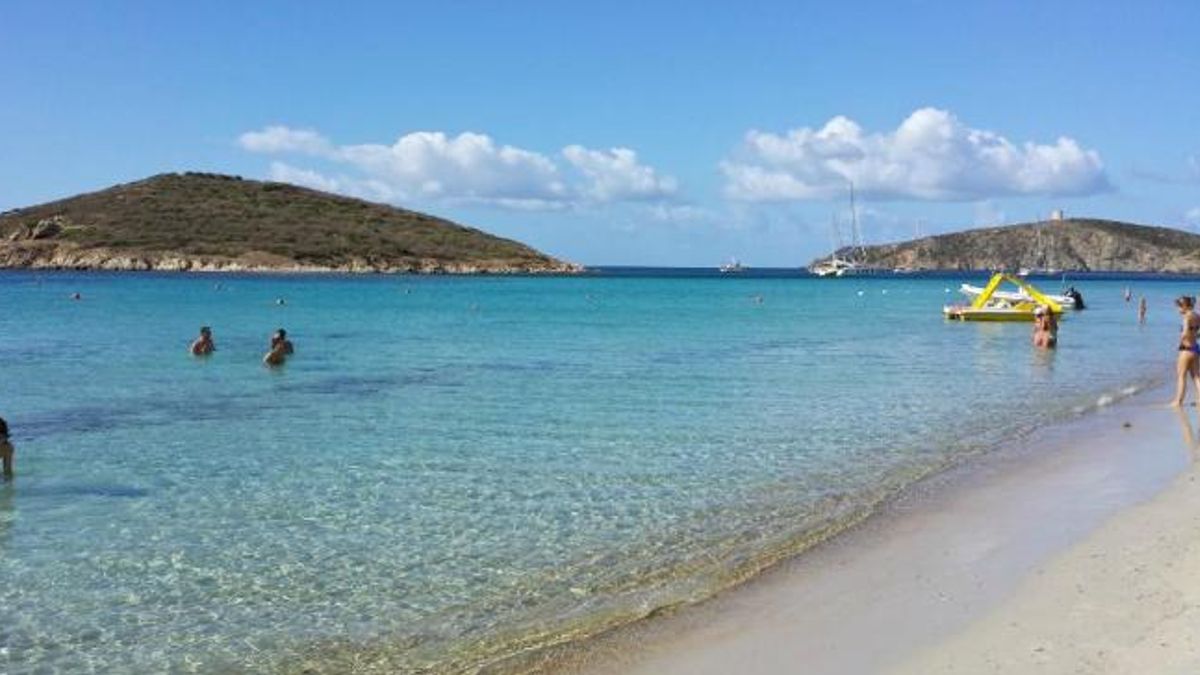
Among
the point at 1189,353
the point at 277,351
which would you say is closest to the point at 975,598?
the point at 1189,353

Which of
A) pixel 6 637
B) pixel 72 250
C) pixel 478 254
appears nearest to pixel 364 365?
pixel 6 637

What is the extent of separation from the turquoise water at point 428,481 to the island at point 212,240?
131m

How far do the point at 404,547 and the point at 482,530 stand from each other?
0.99 metres

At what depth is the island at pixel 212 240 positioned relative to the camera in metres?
160

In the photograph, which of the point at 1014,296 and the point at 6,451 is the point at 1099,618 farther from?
the point at 1014,296

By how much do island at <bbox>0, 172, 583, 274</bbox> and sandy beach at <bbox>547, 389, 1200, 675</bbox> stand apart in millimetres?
157265

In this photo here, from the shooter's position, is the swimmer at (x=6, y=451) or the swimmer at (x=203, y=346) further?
the swimmer at (x=203, y=346)

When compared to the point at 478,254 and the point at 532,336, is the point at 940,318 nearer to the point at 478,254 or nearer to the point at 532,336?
the point at 532,336

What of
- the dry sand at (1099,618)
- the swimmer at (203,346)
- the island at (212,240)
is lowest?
the dry sand at (1099,618)

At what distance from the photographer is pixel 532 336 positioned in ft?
148

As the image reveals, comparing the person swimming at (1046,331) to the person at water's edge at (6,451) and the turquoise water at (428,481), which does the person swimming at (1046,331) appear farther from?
the person at water's edge at (6,451)

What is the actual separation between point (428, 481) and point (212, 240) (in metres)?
166

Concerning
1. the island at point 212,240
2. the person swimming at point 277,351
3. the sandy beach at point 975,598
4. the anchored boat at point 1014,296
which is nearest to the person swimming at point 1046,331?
the anchored boat at point 1014,296

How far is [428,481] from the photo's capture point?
1452 cm
